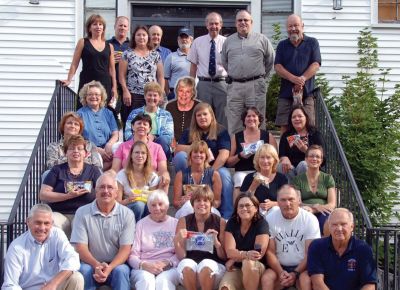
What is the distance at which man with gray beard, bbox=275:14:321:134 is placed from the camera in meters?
10.3

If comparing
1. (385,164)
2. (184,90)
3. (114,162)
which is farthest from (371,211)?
(114,162)

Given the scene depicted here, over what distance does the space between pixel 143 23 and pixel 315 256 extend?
751 centimetres

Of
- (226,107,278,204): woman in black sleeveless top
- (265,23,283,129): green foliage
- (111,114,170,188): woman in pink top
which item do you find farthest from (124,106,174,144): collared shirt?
(265,23,283,129): green foliage

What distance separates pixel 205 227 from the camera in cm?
783

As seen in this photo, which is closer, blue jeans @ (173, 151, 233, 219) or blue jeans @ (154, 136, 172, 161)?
blue jeans @ (173, 151, 233, 219)

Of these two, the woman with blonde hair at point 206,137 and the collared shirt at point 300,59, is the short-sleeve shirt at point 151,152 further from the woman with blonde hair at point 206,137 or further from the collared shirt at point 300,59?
the collared shirt at point 300,59

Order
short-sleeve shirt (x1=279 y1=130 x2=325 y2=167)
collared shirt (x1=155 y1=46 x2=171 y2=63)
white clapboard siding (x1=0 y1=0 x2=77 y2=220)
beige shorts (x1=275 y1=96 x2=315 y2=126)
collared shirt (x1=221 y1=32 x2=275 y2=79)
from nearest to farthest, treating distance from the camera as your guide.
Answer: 1. short-sleeve shirt (x1=279 y1=130 x2=325 y2=167)
2. beige shorts (x1=275 y1=96 x2=315 y2=126)
3. collared shirt (x1=221 y1=32 x2=275 y2=79)
4. collared shirt (x1=155 y1=46 x2=171 y2=63)
5. white clapboard siding (x1=0 y1=0 x2=77 y2=220)

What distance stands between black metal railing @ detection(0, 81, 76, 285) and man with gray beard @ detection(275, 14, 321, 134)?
9.07ft

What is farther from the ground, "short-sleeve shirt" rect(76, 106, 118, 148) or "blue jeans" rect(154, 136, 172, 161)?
"short-sleeve shirt" rect(76, 106, 118, 148)

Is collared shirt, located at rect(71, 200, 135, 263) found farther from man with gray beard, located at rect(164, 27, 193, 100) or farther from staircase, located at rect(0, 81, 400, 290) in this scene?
man with gray beard, located at rect(164, 27, 193, 100)

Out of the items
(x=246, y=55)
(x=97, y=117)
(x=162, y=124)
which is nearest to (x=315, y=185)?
(x=162, y=124)

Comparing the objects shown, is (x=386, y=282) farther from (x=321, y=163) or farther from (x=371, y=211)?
(x=371, y=211)

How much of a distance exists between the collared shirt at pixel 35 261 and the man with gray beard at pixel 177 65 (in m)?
4.60

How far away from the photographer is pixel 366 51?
44.0 feet
